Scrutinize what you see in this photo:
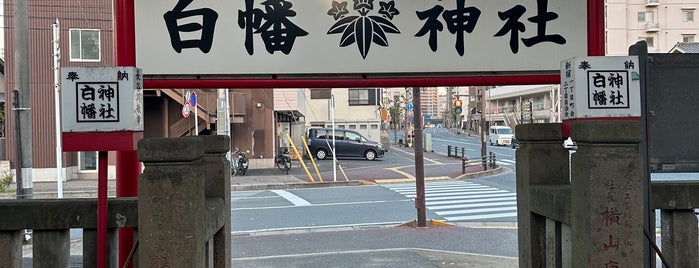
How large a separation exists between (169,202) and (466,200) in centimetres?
1341

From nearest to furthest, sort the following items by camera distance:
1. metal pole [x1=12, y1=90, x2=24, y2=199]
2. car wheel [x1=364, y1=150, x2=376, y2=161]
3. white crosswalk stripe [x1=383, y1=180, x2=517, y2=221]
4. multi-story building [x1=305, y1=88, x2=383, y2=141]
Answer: metal pole [x1=12, y1=90, x2=24, y2=199], white crosswalk stripe [x1=383, y1=180, x2=517, y2=221], car wheel [x1=364, y1=150, x2=376, y2=161], multi-story building [x1=305, y1=88, x2=383, y2=141]

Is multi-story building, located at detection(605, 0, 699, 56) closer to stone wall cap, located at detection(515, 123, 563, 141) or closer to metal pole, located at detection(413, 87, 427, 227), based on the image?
metal pole, located at detection(413, 87, 427, 227)

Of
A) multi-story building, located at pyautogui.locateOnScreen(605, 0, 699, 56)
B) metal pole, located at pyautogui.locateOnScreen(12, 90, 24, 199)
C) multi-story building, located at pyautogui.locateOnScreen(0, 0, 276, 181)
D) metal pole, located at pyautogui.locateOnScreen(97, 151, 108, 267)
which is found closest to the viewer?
metal pole, located at pyautogui.locateOnScreen(97, 151, 108, 267)

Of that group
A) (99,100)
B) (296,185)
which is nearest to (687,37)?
(296,185)

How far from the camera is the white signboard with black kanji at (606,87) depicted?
116 inches

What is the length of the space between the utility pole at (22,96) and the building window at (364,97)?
3628 cm

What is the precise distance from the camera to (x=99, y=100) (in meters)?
2.81

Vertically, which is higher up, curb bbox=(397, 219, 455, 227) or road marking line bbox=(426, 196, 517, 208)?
curb bbox=(397, 219, 455, 227)

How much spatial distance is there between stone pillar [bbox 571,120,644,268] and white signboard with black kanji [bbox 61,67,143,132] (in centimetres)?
240

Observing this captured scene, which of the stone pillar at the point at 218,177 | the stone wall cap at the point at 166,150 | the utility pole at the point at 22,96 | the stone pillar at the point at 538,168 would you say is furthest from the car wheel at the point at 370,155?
the stone wall cap at the point at 166,150

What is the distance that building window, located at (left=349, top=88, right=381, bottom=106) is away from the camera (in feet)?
147

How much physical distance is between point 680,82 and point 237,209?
12.2 meters

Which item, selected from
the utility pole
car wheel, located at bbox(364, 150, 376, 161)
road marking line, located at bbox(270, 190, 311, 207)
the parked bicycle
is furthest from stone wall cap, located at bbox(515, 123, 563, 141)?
car wheel, located at bbox(364, 150, 376, 161)

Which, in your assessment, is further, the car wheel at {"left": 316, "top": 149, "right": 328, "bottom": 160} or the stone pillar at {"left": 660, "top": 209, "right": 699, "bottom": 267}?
the car wheel at {"left": 316, "top": 149, "right": 328, "bottom": 160}
